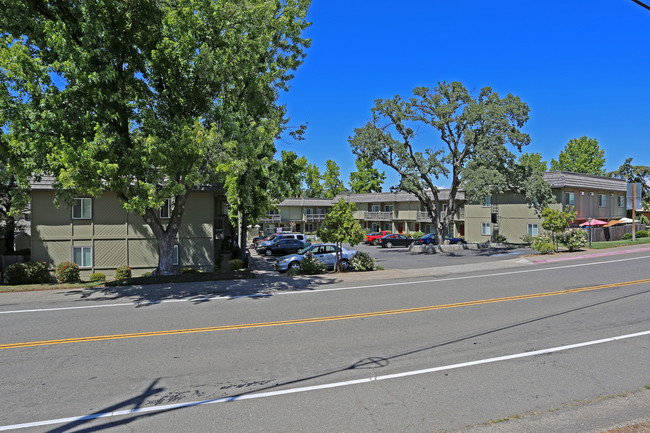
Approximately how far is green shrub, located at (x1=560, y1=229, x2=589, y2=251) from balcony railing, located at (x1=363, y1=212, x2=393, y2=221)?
31.2 meters

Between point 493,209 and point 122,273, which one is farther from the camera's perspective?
point 493,209

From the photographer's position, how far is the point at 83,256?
72.0ft

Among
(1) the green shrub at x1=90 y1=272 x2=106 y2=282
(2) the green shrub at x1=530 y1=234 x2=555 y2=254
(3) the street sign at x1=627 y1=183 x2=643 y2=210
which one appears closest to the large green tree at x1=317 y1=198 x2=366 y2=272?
(1) the green shrub at x1=90 y1=272 x2=106 y2=282

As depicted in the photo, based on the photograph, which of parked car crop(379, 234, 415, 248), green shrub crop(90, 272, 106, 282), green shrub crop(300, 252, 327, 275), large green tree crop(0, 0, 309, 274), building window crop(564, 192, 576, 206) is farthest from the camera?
parked car crop(379, 234, 415, 248)

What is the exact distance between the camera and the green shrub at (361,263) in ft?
65.4

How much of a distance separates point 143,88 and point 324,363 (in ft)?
40.6

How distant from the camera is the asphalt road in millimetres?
5164

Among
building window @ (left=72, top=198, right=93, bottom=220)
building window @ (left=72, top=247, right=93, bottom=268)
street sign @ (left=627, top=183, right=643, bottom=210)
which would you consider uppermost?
street sign @ (left=627, top=183, right=643, bottom=210)

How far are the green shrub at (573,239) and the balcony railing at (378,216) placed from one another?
102 feet

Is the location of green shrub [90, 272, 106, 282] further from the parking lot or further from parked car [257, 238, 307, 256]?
parked car [257, 238, 307, 256]

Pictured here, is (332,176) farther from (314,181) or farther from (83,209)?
(83,209)

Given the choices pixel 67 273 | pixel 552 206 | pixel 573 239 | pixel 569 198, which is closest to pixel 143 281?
pixel 67 273

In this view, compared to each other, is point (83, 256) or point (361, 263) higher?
point (83, 256)

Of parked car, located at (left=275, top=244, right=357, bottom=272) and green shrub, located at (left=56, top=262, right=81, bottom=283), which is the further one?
parked car, located at (left=275, top=244, right=357, bottom=272)
